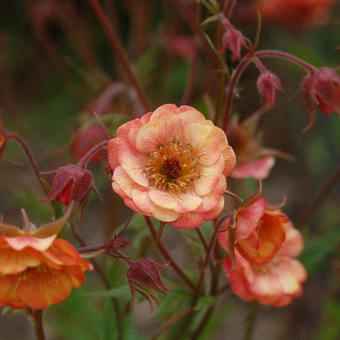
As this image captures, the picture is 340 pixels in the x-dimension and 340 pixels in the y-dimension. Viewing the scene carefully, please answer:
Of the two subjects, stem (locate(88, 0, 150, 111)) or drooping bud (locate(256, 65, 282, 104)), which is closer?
drooping bud (locate(256, 65, 282, 104))

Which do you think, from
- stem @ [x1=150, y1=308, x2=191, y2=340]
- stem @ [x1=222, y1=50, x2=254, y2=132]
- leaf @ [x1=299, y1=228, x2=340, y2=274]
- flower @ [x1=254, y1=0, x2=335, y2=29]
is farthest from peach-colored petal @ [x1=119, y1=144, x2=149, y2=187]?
flower @ [x1=254, y1=0, x2=335, y2=29]

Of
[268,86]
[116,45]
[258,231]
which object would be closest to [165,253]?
[258,231]

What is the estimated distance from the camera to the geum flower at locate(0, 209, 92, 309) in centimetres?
96

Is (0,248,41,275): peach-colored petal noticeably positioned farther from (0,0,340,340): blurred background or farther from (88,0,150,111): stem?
(88,0,150,111): stem

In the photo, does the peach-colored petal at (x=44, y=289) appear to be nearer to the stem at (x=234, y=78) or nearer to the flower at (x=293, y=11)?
the stem at (x=234, y=78)

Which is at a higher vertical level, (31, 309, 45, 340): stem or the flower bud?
the flower bud

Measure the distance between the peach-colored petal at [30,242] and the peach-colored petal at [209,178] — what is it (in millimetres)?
299

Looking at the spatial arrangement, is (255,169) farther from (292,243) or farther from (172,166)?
(172,166)

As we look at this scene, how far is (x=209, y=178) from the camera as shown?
110cm

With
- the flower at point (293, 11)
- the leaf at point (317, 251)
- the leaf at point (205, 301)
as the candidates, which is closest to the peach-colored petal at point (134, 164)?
the leaf at point (205, 301)

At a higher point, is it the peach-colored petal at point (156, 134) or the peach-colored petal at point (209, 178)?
the peach-colored petal at point (156, 134)

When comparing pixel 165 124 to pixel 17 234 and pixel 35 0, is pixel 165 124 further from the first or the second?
pixel 35 0

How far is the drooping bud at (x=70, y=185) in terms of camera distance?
42.7 inches

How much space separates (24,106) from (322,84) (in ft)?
9.68
